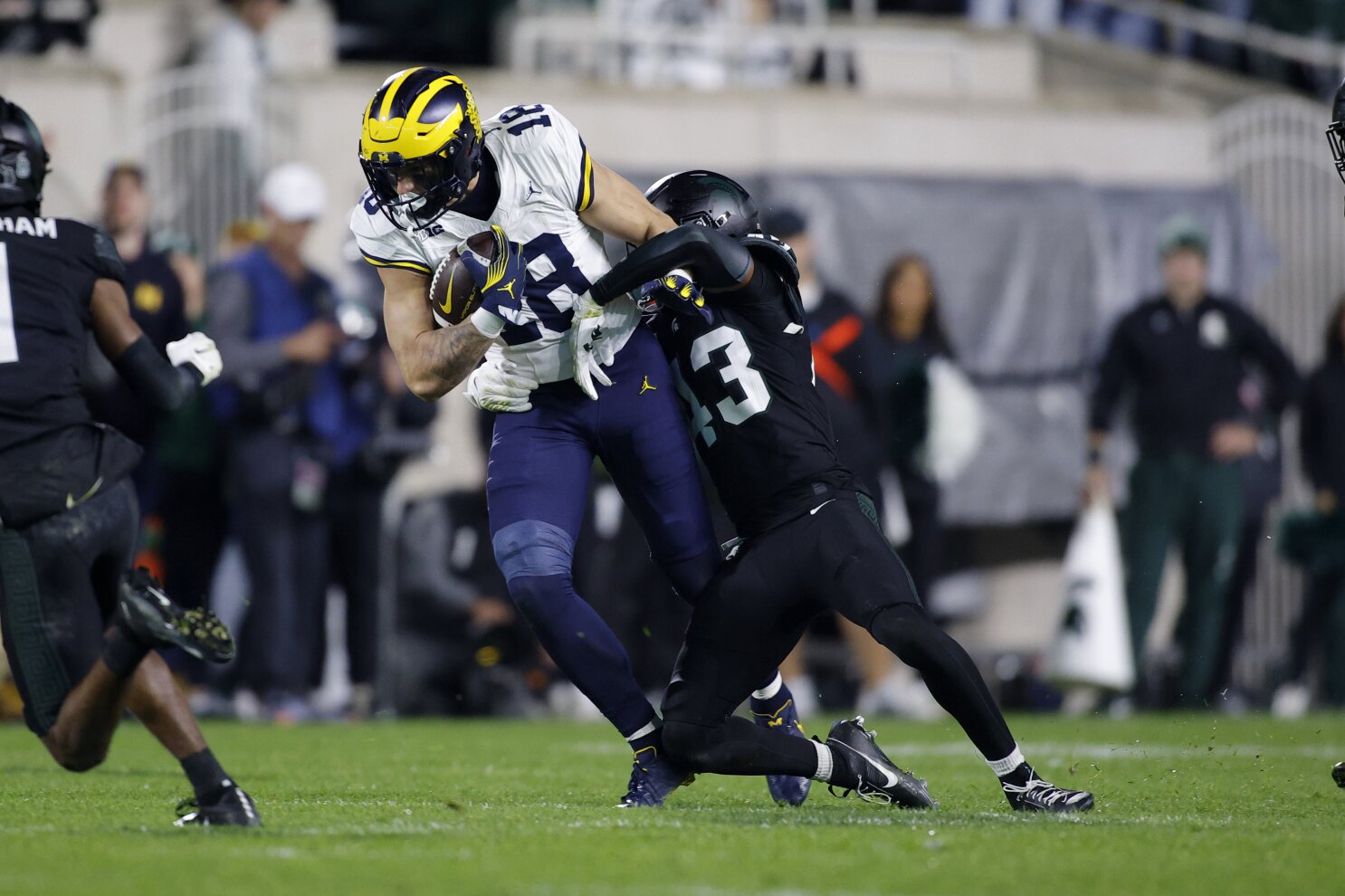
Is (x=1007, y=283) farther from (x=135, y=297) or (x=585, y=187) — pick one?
(x=585, y=187)

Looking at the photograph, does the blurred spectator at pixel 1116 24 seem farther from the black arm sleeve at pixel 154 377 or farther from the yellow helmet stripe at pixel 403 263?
the black arm sleeve at pixel 154 377

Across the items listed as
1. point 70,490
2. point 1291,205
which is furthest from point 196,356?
point 1291,205

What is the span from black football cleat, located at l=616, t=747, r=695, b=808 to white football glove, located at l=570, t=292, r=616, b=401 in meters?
0.96

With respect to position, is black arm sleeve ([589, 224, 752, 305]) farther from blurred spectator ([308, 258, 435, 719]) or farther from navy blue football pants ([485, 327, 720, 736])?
blurred spectator ([308, 258, 435, 719])

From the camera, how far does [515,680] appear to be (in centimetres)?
1041

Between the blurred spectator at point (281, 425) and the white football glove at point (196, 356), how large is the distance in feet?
14.3

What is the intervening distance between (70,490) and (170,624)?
27.8 inches

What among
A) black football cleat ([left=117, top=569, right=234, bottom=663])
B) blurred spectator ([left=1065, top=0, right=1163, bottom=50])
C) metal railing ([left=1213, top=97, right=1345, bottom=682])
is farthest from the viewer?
blurred spectator ([left=1065, top=0, right=1163, bottom=50])

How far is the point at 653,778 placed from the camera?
17.7ft

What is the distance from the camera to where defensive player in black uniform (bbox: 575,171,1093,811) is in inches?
203

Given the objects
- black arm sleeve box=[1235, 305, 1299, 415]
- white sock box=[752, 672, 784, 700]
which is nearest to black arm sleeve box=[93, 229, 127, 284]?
white sock box=[752, 672, 784, 700]

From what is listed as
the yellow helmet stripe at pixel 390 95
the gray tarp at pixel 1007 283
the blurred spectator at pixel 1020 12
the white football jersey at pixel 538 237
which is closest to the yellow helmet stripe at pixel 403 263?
the white football jersey at pixel 538 237

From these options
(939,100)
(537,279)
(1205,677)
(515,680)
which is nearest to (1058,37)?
(939,100)

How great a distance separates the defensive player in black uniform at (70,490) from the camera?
477 cm
